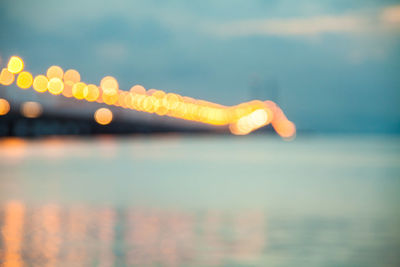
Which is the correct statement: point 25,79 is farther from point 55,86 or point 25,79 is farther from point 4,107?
point 4,107

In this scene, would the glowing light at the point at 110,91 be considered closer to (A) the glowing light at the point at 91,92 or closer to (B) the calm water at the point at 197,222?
(A) the glowing light at the point at 91,92

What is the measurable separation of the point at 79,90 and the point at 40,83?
624cm

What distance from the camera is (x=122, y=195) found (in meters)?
17.0

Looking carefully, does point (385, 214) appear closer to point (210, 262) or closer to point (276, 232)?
point (276, 232)

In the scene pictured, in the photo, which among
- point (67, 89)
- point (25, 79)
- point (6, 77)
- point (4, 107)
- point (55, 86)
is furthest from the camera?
point (67, 89)

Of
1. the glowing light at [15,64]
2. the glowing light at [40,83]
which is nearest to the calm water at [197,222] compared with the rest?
the glowing light at [15,64]

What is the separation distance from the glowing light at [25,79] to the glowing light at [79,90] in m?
7.34

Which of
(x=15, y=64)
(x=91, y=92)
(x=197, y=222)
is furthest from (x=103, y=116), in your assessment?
(x=197, y=222)

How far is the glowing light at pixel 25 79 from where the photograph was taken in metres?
54.1

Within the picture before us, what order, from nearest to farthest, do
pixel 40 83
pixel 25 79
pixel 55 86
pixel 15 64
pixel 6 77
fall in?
1. pixel 15 64
2. pixel 6 77
3. pixel 25 79
4. pixel 40 83
5. pixel 55 86

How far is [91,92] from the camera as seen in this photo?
6644 centimetres

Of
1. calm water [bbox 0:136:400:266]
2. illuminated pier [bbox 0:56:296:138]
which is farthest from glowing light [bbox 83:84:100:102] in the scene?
calm water [bbox 0:136:400:266]

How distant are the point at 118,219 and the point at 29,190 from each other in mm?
6965

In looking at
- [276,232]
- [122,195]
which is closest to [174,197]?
[122,195]
